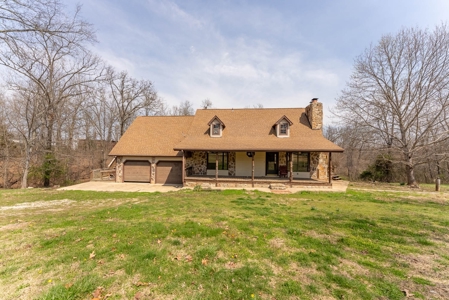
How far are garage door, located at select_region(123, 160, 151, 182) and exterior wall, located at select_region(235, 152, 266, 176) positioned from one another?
24.7 feet

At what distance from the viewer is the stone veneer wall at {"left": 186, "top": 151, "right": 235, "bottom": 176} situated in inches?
659

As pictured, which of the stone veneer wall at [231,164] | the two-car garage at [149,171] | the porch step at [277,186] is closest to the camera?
the porch step at [277,186]

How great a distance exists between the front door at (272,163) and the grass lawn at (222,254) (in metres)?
8.72

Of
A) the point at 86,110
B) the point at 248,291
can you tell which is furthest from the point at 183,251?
the point at 86,110

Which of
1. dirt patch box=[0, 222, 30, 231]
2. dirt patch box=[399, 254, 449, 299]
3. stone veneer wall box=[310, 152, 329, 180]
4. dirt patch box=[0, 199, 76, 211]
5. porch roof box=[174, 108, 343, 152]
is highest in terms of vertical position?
porch roof box=[174, 108, 343, 152]

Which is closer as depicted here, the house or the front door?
the house

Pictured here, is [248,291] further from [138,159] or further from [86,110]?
[86,110]

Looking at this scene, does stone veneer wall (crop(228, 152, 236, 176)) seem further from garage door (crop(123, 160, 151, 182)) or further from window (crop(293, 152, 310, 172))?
garage door (crop(123, 160, 151, 182))

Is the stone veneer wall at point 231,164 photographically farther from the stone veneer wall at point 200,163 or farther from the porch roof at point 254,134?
the porch roof at point 254,134

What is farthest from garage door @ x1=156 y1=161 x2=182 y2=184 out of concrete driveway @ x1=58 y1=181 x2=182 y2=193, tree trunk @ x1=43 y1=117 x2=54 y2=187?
tree trunk @ x1=43 y1=117 x2=54 y2=187

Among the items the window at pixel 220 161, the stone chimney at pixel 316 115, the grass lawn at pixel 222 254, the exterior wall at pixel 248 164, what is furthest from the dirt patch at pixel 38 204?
the stone chimney at pixel 316 115

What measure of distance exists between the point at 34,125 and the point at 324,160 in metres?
25.0

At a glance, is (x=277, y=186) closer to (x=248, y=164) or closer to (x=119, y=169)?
(x=248, y=164)

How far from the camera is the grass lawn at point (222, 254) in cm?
317
